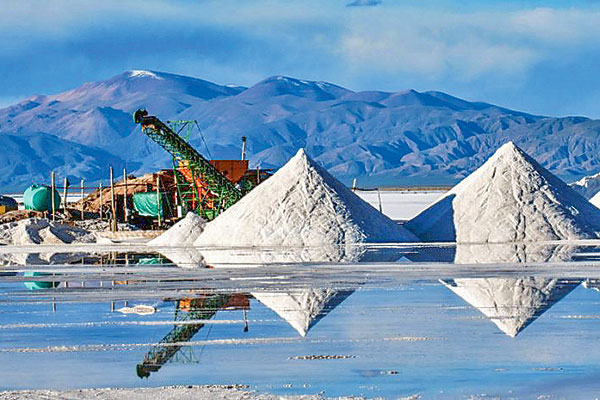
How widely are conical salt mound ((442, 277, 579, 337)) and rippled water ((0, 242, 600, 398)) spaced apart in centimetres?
3

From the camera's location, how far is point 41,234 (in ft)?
99.8

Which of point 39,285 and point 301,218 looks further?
point 301,218

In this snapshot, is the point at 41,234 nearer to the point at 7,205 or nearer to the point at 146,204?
the point at 146,204

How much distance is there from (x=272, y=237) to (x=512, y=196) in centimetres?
560

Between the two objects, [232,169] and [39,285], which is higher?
[232,169]

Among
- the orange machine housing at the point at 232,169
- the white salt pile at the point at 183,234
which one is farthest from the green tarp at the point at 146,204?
the white salt pile at the point at 183,234

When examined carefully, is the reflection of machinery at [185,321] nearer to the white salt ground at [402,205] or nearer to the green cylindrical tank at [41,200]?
the white salt ground at [402,205]

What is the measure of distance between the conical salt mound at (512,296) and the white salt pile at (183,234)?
39.4ft

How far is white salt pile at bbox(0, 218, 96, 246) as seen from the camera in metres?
29.9

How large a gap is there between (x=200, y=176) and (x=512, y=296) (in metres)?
22.2

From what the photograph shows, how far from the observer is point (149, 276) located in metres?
17.0

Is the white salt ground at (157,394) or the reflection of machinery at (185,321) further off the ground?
the reflection of machinery at (185,321)

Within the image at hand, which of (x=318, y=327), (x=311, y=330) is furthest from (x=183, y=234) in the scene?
(x=311, y=330)

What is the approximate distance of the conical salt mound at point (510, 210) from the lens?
960 inches
